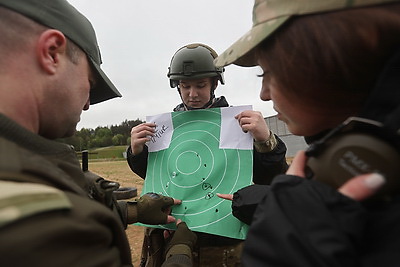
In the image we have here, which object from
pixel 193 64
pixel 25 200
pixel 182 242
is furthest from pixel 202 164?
pixel 25 200

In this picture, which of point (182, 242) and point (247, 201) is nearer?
point (247, 201)

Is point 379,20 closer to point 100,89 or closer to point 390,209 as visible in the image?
point 390,209

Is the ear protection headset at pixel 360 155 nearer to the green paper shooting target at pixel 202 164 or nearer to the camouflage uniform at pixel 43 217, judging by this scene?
the camouflage uniform at pixel 43 217

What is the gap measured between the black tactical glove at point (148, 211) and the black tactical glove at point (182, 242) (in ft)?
0.48

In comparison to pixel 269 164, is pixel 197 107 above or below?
above

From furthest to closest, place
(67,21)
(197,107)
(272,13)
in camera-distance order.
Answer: (197,107)
(67,21)
(272,13)

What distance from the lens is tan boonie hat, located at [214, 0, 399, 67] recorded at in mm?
802

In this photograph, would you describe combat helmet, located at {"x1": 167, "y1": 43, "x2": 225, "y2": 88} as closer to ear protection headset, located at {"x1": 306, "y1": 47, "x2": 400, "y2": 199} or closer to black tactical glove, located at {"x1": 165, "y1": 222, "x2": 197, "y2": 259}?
black tactical glove, located at {"x1": 165, "y1": 222, "x2": 197, "y2": 259}

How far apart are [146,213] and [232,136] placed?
2.57ft

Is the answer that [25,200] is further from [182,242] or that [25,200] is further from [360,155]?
[182,242]

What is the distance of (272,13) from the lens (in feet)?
3.13

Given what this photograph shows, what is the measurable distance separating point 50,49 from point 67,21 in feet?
0.62

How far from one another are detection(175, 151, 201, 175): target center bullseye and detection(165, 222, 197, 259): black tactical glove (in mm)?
383

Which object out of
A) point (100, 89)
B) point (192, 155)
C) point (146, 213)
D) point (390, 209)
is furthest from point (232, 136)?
point (390, 209)
